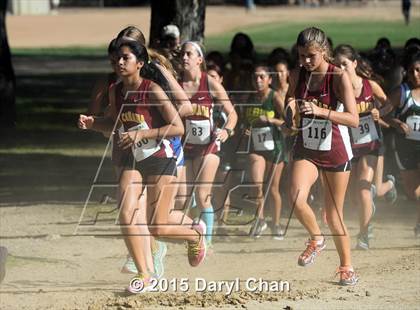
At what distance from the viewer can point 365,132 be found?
454 inches

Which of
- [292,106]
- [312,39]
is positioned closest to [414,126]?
[292,106]

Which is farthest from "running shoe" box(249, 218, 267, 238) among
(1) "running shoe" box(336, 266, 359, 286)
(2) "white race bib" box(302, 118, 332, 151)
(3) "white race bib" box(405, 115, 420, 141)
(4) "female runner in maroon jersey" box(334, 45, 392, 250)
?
(2) "white race bib" box(302, 118, 332, 151)

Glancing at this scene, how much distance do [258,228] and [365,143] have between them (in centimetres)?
172

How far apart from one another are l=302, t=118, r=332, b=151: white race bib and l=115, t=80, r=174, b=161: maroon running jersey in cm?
129

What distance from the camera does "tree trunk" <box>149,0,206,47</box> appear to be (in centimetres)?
1698

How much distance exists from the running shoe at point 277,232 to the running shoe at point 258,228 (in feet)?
0.39

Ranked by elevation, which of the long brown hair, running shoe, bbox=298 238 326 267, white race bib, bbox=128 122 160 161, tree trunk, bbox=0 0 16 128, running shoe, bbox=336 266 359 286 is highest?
the long brown hair

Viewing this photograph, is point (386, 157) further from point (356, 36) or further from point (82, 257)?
point (356, 36)

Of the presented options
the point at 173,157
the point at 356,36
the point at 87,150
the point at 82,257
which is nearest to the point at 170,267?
the point at 82,257

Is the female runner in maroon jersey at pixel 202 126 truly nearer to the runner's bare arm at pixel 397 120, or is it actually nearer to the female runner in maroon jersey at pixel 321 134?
the female runner in maroon jersey at pixel 321 134

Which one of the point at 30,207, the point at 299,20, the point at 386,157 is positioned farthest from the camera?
the point at 299,20

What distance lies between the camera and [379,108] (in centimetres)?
1187

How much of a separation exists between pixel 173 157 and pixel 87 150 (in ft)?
33.2

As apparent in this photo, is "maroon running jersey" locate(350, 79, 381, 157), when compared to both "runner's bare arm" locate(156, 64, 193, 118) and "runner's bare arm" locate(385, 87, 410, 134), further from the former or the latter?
"runner's bare arm" locate(156, 64, 193, 118)
